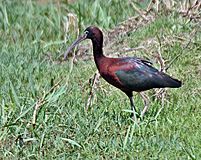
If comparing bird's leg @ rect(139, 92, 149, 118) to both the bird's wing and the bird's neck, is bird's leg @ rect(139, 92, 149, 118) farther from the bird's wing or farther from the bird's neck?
the bird's neck

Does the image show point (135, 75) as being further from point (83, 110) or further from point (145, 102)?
point (83, 110)

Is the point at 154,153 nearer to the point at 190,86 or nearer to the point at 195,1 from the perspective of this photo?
the point at 190,86

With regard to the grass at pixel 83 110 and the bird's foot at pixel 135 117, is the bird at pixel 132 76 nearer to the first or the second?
the bird's foot at pixel 135 117

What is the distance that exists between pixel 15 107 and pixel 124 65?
1004 millimetres

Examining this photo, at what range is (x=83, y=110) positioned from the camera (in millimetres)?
7020

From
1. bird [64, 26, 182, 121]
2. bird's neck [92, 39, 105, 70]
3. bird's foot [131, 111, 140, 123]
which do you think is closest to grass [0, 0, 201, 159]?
bird's foot [131, 111, 140, 123]

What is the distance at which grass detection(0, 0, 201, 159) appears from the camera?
6137mm

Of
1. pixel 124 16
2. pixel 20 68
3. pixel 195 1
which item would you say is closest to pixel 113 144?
pixel 20 68

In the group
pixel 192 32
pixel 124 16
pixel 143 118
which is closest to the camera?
pixel 143 118

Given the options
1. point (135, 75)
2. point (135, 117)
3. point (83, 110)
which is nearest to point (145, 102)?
point (135, 75)

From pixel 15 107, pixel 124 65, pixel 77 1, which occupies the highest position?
pixel 124 65

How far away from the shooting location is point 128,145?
6.11 m

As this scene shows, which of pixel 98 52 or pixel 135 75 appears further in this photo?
pixel 98 52

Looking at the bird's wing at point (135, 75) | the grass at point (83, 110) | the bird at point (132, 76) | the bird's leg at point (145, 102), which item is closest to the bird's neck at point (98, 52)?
the bird at point (132, 76)
